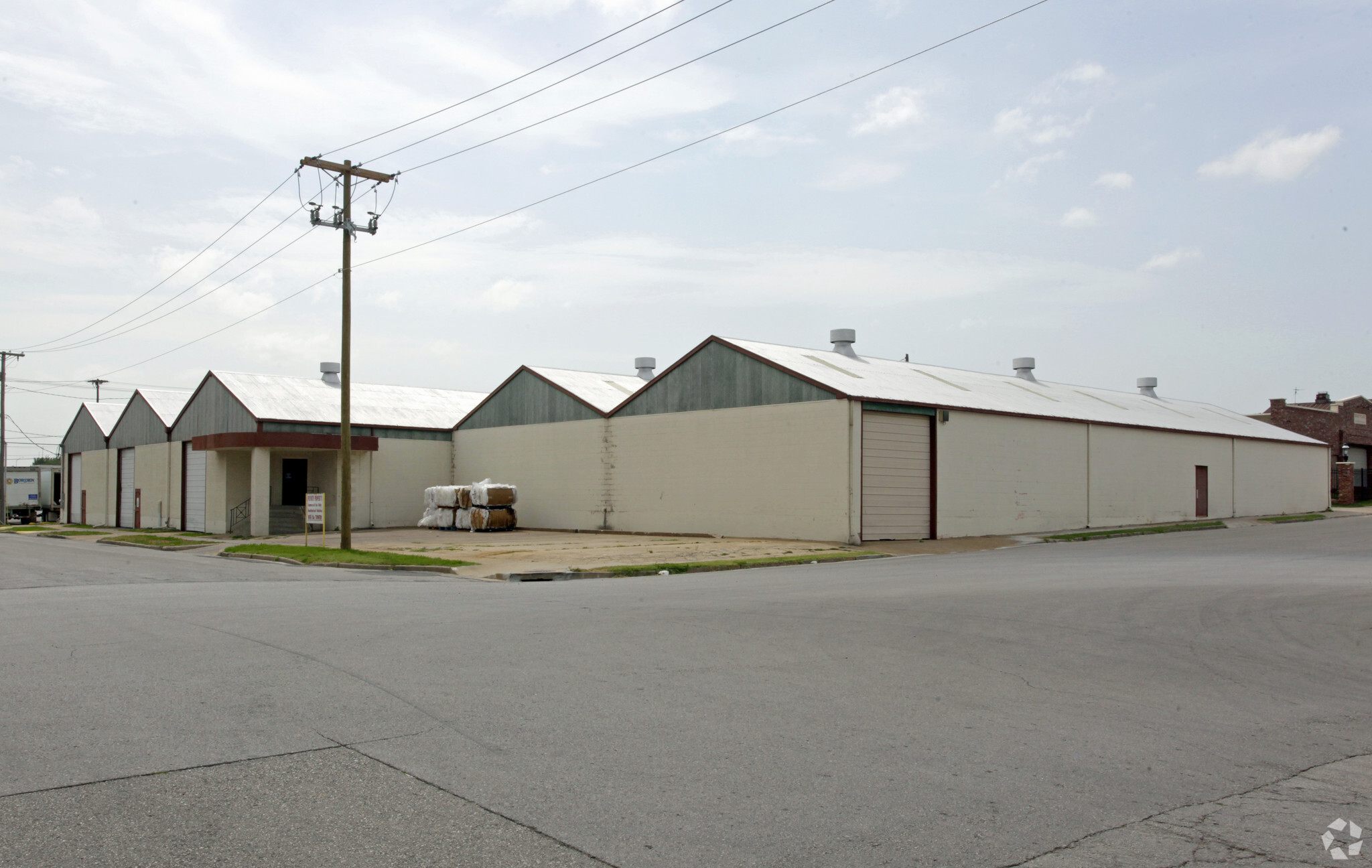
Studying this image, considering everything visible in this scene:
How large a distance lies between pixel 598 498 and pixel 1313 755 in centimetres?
3176

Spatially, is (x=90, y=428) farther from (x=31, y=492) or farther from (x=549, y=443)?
(x=549, y=443)

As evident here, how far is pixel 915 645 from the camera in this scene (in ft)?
33.6

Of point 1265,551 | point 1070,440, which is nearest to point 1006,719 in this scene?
point 1265,551

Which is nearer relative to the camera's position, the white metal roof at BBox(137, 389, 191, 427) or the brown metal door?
the brown metal door

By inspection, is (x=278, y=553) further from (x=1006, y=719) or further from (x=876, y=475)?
(x=1006, y=719)

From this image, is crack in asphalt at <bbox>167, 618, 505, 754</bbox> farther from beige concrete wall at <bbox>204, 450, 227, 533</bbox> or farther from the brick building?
the brick building

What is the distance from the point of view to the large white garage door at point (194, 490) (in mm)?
43031

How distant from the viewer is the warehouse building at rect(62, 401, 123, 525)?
177 ft

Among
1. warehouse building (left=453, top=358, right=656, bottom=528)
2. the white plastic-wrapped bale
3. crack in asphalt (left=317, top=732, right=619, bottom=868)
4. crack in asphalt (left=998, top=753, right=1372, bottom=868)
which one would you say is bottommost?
crack in asphalt (left=998, top=753, right=1372, bottom=868)

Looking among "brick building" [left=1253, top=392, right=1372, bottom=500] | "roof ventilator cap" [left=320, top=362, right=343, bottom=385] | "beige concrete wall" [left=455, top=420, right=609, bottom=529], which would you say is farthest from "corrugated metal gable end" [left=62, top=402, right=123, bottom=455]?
"brick building" [left=1253, top=392, right=1372, bottom=500]

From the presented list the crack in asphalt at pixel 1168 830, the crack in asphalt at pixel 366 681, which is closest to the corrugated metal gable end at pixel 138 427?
the crack in asphalt at pixel 366 681

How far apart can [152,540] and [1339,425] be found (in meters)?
60.3

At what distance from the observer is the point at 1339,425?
60.0 meters

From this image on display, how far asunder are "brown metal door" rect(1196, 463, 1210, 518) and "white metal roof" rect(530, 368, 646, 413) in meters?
22.3
